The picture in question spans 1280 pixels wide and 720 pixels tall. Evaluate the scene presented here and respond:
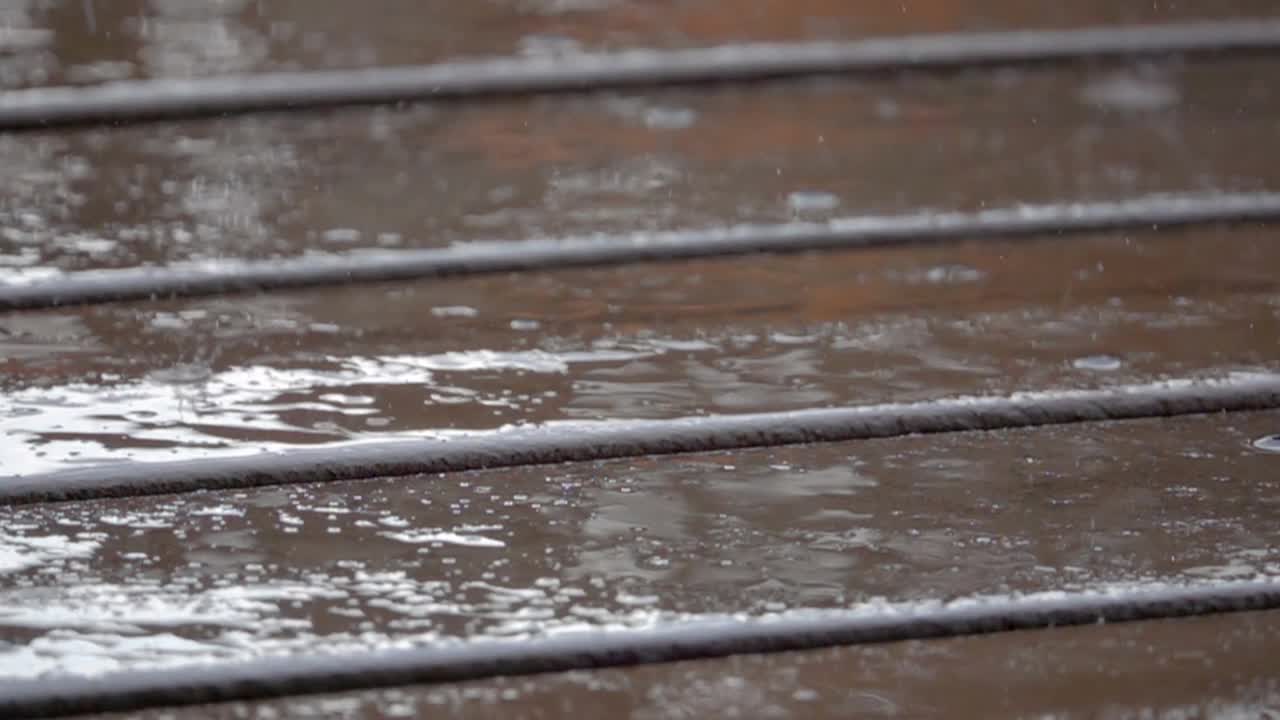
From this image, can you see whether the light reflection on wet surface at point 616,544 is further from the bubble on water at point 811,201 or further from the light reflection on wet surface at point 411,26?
the light reflection on wet surface at point 411,26

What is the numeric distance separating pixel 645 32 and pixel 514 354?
44 centimetres

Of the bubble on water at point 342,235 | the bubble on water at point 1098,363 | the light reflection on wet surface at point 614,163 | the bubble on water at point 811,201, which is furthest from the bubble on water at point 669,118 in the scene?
the bubble on water at point 1098,363

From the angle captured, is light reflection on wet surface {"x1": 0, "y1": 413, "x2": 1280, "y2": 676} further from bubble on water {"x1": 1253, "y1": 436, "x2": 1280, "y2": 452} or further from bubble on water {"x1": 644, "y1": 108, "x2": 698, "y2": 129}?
bubble on water {"x1": 644, "y1": 108, "x2": 698, "y2": 129}

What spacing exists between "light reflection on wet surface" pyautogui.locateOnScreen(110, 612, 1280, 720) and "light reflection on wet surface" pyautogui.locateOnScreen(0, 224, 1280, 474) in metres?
0.17

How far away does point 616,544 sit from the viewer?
589 millimetres

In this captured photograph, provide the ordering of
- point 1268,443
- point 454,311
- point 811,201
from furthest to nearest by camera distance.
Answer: point 811,201, point 454,311, point 1268,443

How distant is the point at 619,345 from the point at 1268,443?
0.94ft

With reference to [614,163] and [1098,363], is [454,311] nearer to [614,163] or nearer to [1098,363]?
[614,163]

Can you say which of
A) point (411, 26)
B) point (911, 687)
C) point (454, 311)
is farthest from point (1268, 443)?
point (411, 26)

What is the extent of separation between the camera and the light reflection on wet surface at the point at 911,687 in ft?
1.66

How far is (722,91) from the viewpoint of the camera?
1.05 m

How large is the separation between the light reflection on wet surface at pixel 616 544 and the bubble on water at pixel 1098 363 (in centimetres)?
7

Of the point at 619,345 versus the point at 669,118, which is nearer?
the point at 619,345

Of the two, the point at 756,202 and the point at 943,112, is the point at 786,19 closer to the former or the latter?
the point at 943,112
